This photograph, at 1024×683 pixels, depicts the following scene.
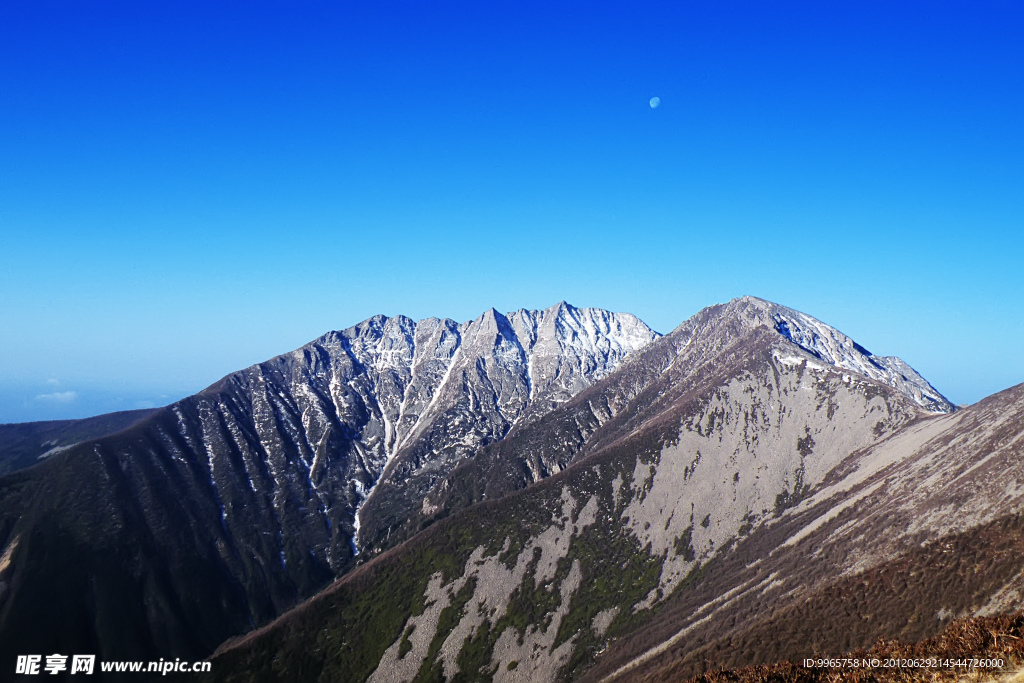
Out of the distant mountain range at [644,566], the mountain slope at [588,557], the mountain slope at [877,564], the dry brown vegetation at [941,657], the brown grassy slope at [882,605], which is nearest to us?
the dry brown vegetation at [941,657]

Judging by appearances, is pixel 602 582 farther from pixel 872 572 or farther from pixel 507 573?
pixel 872 572

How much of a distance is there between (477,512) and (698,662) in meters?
97.5

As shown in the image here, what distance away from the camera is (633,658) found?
368 feet

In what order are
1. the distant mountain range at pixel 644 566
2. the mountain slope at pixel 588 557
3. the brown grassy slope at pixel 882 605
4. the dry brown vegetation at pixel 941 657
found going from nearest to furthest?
the dry brown vegetation at pixel 941 657
the brown grassy slope at pixel 882 605
the distant mountain range at pixel 644 566
the mountain slope at pixel 588 557

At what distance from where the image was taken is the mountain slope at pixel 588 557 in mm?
135250

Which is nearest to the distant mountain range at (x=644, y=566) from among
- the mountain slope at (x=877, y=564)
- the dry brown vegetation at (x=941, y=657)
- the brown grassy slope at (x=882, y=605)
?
the brown grassy slope at (x=882, y=605)

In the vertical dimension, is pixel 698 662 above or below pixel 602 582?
above

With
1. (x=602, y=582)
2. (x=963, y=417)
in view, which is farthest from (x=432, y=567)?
(x=963, y=417)

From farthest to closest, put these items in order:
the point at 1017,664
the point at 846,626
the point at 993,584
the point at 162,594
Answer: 1. the point at 162,594
2. the point at 846,626
3. the point at 993,584
4. the point at 1017,664

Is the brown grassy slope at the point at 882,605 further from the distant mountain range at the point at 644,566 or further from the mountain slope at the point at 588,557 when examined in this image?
the mountain slope at the point at 588,557

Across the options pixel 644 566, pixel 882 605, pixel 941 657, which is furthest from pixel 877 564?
pixel 941 657

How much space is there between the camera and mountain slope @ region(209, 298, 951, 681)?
135 metres

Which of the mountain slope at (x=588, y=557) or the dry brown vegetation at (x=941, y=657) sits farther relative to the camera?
the mountain slope at (x=588, y=557)

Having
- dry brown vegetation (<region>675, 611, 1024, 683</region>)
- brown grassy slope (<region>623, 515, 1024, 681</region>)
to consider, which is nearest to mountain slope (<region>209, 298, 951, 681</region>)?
brown grassy slope (<region>623, 515, 1024, 681</region>)
